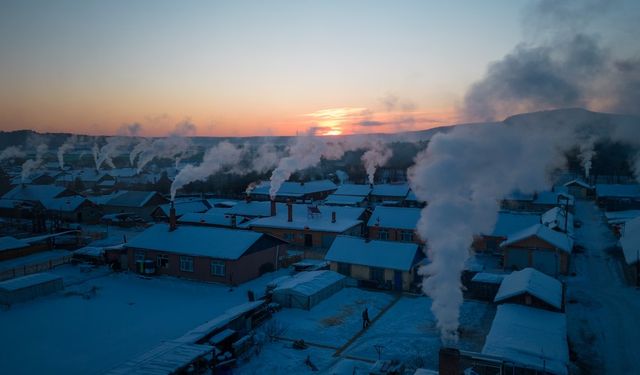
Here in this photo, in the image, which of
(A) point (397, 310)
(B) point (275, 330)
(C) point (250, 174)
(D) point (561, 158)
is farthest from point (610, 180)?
(B) point (275, 330)

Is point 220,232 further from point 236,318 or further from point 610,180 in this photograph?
point 610,180

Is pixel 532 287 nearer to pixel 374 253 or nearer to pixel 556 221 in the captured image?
pixel 374 253

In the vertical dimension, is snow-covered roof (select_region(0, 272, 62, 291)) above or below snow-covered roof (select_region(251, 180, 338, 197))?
below

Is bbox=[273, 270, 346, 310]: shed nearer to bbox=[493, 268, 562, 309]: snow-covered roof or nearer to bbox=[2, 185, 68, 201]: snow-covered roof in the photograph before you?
bbox=[493, 268, 562, 309]: snow-covered roof

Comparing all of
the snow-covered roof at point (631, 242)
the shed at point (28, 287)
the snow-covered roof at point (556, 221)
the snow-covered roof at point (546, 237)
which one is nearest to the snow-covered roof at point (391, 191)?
the snow-covered roof at point (556, 221)

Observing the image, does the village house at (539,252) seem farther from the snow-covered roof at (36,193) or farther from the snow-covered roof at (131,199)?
the snow-covered roof at (36,193)

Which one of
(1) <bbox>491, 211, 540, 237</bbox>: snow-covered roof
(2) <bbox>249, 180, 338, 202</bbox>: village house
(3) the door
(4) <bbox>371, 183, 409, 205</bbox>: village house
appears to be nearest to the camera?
(3) the door

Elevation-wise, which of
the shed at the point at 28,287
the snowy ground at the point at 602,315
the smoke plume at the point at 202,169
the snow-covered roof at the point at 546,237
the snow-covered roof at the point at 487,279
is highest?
the smoke plume at the point at 202,169

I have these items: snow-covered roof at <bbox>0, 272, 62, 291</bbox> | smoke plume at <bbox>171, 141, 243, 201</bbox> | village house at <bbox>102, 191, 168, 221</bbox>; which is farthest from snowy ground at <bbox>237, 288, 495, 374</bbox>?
village house at <bbox>102, 191, 168, 221</bbox>
